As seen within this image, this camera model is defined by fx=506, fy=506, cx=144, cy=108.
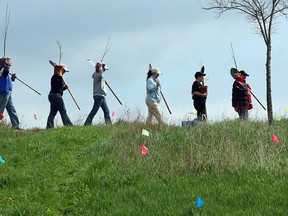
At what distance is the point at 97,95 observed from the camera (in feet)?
51.5

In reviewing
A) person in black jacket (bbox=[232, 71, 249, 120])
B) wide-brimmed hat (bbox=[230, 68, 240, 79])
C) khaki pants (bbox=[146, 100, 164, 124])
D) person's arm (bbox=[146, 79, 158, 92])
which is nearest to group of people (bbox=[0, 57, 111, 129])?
khaki pants (bbox=[146, 100, 164, 124])

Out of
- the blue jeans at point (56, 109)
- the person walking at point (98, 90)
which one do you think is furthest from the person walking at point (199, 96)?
the blue jeans at point (56, 109)

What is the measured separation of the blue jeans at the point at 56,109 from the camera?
15.0 m

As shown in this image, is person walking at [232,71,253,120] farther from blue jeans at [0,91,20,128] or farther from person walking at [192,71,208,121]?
blue jeans at [0,91,20,128]

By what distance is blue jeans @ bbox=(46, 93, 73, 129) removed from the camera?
49.1ft

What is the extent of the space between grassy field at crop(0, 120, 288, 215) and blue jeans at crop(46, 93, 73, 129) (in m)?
3.31

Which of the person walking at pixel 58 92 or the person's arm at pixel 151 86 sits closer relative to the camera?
the person's arm at pixel 151 86

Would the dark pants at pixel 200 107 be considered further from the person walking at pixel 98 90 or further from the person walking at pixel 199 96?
the person walking at pixel 98 90

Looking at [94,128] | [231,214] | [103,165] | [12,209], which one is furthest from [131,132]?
[231,214]

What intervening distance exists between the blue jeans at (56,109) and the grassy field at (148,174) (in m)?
3.31

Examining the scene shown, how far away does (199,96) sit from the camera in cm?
1440

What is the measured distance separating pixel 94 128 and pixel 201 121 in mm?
2920

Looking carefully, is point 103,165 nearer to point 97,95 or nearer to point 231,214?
point 231,214

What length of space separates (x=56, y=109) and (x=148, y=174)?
7.51 m
